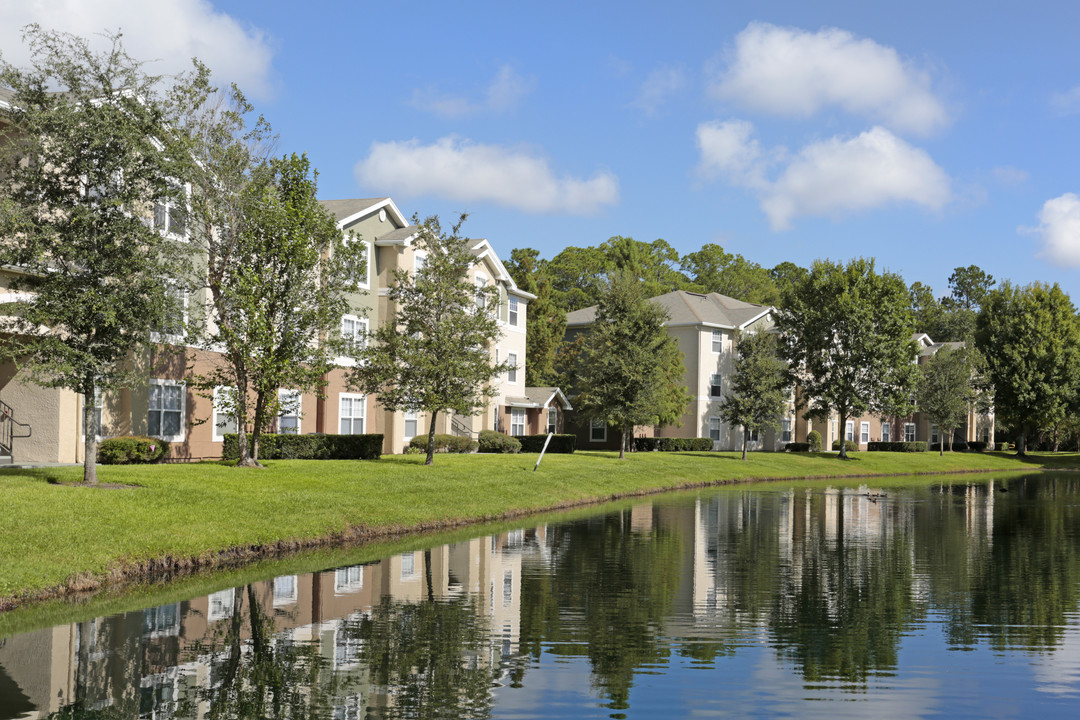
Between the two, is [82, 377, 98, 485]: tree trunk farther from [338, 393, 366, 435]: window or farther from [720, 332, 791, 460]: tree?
[720, 332, 791, 460]: tree

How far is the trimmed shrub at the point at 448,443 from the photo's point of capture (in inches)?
1875

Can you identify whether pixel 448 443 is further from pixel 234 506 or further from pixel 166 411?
pixel 234 506

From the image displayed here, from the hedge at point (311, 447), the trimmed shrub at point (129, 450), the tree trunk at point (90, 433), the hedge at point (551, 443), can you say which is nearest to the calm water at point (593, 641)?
the tree trunk at point (90, 433)

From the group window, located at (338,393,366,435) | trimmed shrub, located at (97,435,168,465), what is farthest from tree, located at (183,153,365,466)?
window, located at (338,393,366,435)

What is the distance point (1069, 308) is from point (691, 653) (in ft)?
283

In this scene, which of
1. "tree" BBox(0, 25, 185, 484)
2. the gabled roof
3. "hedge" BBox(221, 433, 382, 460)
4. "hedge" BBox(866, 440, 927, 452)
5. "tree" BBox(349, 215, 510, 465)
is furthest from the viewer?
"hedge" BBox(866, 440, 927, 452)

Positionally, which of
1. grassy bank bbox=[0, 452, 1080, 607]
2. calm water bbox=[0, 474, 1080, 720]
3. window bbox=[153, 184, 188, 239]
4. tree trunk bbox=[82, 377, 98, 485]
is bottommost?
calm water bbox=[0, 474, 1080, 720]

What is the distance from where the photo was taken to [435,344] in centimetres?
3850

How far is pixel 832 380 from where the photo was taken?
6919 centimetres

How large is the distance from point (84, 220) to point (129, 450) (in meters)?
11.4

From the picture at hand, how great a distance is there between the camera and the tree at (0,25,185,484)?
21562mm

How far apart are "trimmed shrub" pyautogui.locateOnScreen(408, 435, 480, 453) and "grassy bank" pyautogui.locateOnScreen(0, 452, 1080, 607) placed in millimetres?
4632

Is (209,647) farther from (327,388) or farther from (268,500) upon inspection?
(327,388)

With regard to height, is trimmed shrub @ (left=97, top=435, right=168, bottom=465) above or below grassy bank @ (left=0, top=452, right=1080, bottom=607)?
above
